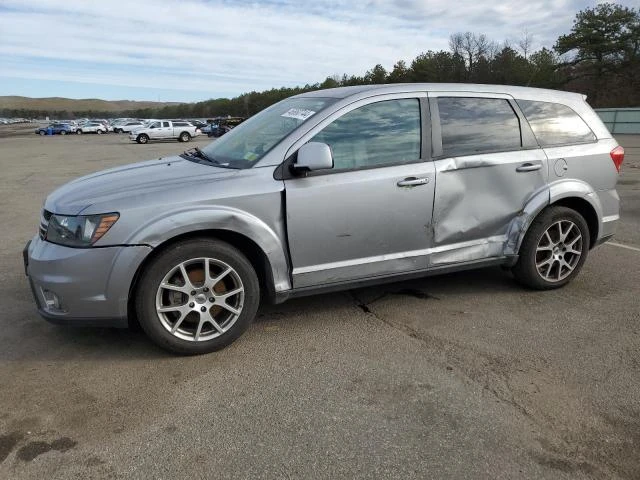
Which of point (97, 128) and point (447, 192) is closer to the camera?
point (447, 192)

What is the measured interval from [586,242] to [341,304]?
2.26m

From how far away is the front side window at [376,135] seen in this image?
12.5ft

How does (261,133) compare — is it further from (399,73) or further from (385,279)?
(399,73)

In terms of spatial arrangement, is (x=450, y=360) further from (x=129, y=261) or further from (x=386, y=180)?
(x=129, y=261)

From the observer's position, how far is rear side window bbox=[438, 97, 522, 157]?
13.8 feet

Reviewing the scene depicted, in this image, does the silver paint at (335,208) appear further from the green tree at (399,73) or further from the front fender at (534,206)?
the green tree at (399,73)

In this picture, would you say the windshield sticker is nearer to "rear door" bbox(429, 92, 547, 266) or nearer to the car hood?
the car hood

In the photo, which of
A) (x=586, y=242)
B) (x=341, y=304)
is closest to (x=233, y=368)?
(x=341, y=304)

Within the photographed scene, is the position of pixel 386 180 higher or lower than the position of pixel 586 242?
higher

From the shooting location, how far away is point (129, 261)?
3.30m

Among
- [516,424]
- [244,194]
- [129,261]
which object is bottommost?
[516,424]

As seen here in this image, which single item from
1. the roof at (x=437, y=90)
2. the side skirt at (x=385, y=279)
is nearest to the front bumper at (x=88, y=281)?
the side skirt at (x=385, y=279)

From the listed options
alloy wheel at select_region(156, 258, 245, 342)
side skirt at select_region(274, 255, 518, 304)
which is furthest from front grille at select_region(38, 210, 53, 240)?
side skirt at select_region(274, 255, 518, 304)

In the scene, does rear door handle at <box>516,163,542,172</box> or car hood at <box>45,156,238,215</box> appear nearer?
car hood at <box>45,156,238,215</box>
